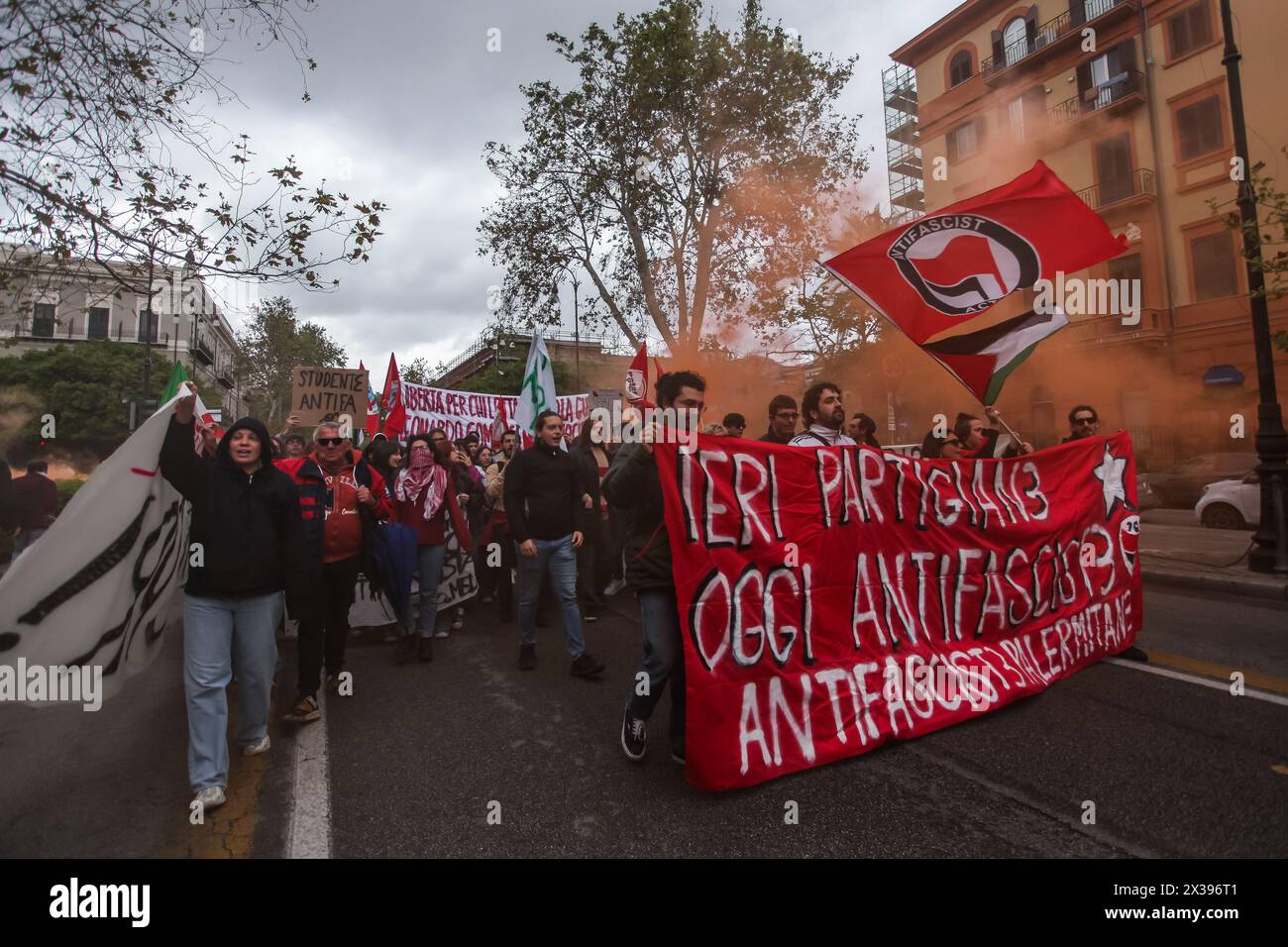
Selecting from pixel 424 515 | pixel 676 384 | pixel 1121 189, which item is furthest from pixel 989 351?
pixel 1121 189

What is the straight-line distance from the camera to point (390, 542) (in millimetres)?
5430

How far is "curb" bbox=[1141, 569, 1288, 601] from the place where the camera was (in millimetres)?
6801

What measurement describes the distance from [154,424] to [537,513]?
2.34 meters

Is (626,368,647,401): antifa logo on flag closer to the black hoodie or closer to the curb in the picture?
the black hoodie

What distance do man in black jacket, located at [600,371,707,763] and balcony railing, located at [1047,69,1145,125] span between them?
25.1 meters

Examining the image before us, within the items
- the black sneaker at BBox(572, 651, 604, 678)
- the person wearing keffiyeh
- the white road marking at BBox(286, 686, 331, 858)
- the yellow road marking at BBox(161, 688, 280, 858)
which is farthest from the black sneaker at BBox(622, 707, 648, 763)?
the person wearing keffiyeh

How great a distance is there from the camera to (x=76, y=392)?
3938 centimetres

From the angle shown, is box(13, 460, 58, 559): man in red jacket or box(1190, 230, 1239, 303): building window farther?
box(1190, 230, 1239, 303): building window

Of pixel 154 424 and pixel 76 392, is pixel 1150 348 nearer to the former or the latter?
pixel 154 424

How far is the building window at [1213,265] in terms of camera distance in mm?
18891

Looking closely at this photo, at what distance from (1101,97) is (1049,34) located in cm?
286

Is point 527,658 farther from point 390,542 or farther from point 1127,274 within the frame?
point 1127,274
